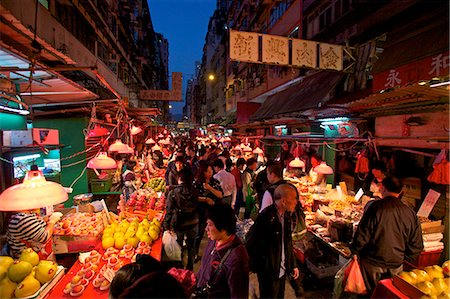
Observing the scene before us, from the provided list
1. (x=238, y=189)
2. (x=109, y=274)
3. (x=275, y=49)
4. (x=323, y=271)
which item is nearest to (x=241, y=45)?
(x=275, y=49)

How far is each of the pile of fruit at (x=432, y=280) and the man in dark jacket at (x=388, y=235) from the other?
312 mm

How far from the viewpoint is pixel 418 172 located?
6.41 m

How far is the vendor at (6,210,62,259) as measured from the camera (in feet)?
12.8

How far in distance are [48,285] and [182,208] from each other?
2.49m

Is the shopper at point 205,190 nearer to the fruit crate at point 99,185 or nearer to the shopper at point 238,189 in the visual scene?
the shopper at point 238,189

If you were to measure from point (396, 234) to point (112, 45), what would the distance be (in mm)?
26492

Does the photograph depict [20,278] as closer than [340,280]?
Yes

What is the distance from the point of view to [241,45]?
771 cm

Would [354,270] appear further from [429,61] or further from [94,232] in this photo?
[429,61]

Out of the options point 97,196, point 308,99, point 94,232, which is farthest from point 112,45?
point 94,232

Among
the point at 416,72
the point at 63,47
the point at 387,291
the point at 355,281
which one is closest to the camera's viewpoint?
the point at 387,291

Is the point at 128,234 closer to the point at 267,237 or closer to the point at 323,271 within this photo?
the point at 267,237

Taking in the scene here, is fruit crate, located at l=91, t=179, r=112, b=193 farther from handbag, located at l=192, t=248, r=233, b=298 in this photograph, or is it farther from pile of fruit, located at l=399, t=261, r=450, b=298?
pile of fruit, located at l=399, t=261, r=450, b=298

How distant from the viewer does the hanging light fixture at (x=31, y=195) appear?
266cm
